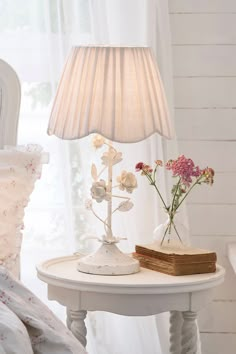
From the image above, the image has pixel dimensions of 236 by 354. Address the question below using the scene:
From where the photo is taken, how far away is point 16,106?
9.80ft

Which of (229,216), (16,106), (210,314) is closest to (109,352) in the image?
(210,314)

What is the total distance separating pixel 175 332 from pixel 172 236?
1.24ft

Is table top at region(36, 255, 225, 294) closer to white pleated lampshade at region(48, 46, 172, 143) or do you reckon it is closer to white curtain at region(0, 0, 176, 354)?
white pleated lampshade at region(48, 46, 172, 143)

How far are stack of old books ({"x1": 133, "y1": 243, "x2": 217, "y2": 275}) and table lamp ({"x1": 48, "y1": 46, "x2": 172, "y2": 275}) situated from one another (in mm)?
101

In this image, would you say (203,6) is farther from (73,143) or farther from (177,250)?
(177,250)

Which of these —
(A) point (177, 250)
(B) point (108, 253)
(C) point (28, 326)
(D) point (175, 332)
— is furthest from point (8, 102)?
(C) point (28, 326)

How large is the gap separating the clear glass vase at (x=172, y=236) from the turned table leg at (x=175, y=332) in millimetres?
289

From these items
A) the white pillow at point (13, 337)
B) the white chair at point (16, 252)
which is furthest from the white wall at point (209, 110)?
the white pillow at point (13, 337)

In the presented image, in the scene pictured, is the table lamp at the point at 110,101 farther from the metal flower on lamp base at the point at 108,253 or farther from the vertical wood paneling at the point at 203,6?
the vertical wood paneling at the point at 203,6

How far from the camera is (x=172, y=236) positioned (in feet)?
9.06

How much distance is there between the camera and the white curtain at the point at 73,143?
10.5 ft

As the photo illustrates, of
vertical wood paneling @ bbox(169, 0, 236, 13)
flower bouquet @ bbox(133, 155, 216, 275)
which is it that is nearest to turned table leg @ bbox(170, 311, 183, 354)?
flower bouquet @ bbox(133, 155, 216, 275)

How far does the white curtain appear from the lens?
10.5ft

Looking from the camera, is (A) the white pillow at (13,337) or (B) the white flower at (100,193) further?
(B) the white flower at (100,193)
